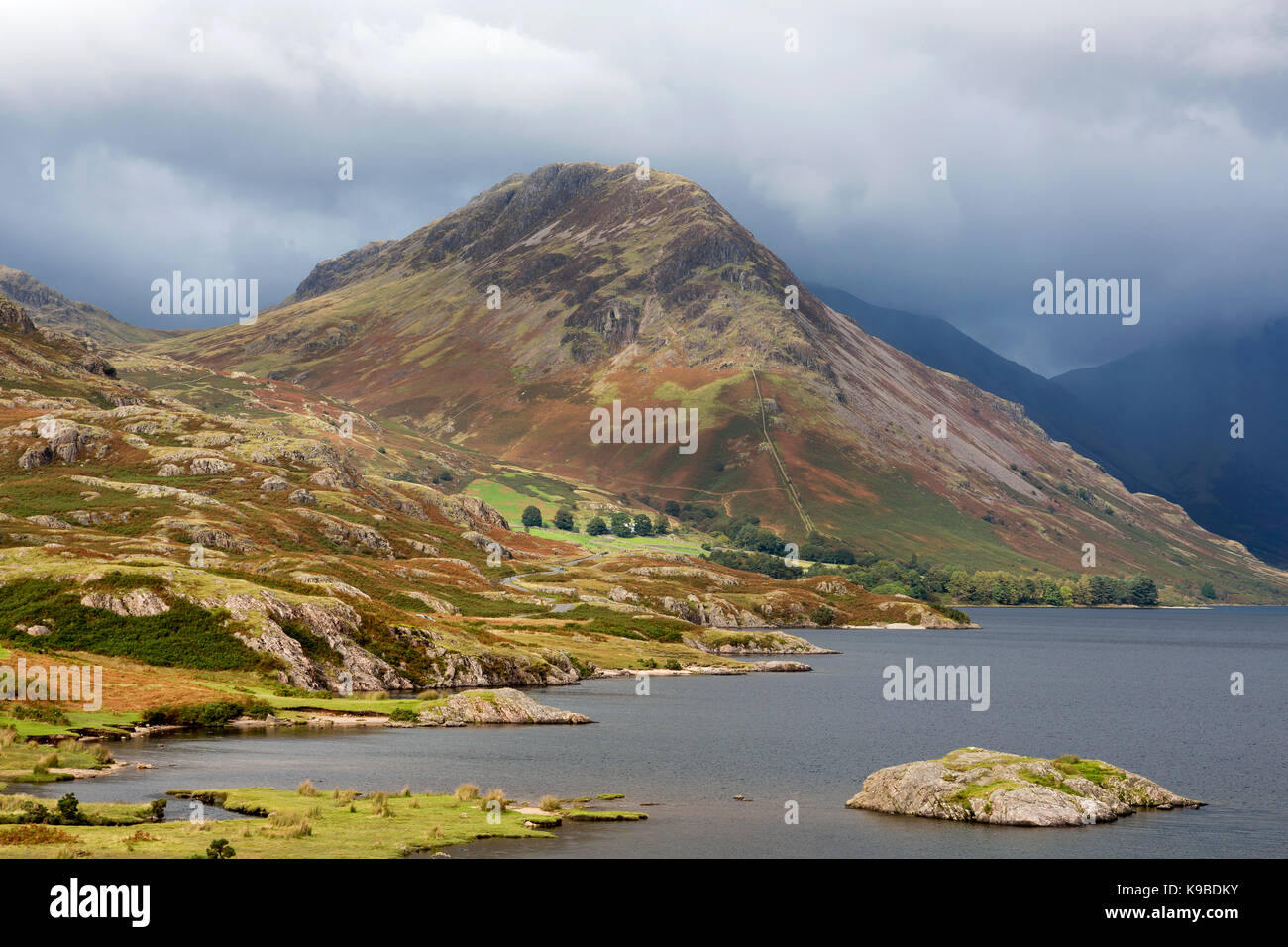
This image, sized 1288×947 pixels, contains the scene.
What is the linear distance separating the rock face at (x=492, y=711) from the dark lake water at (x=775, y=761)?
9.62 feet

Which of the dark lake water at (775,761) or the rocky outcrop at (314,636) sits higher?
the rocky outcrop at (314,636)

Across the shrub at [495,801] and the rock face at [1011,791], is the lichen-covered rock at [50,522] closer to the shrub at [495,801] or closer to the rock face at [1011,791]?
the shrub at [495,801]

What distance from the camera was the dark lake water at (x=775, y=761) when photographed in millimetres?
60344

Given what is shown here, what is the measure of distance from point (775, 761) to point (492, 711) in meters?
31.3

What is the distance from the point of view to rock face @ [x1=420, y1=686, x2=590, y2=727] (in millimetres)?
106375

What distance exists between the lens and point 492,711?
358ft

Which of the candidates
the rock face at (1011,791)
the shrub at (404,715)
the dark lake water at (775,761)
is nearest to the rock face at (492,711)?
the shrub at (404,715)

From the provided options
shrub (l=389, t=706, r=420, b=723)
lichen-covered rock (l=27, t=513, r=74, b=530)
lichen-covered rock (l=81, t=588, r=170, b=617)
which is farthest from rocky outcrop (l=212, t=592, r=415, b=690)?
lichen-covered rock (l=27, t=513, r=74, b=530)

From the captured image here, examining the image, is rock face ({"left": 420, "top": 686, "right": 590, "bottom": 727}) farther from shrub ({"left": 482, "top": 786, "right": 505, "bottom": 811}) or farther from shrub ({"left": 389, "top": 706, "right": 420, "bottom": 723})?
shrub ({"left": 482, "top": 786, "right": 505, "bottom": 811})

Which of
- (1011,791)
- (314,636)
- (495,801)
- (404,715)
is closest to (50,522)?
(314,636)

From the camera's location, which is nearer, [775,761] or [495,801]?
[495,801]

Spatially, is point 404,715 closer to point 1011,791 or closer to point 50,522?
point 1011,791
